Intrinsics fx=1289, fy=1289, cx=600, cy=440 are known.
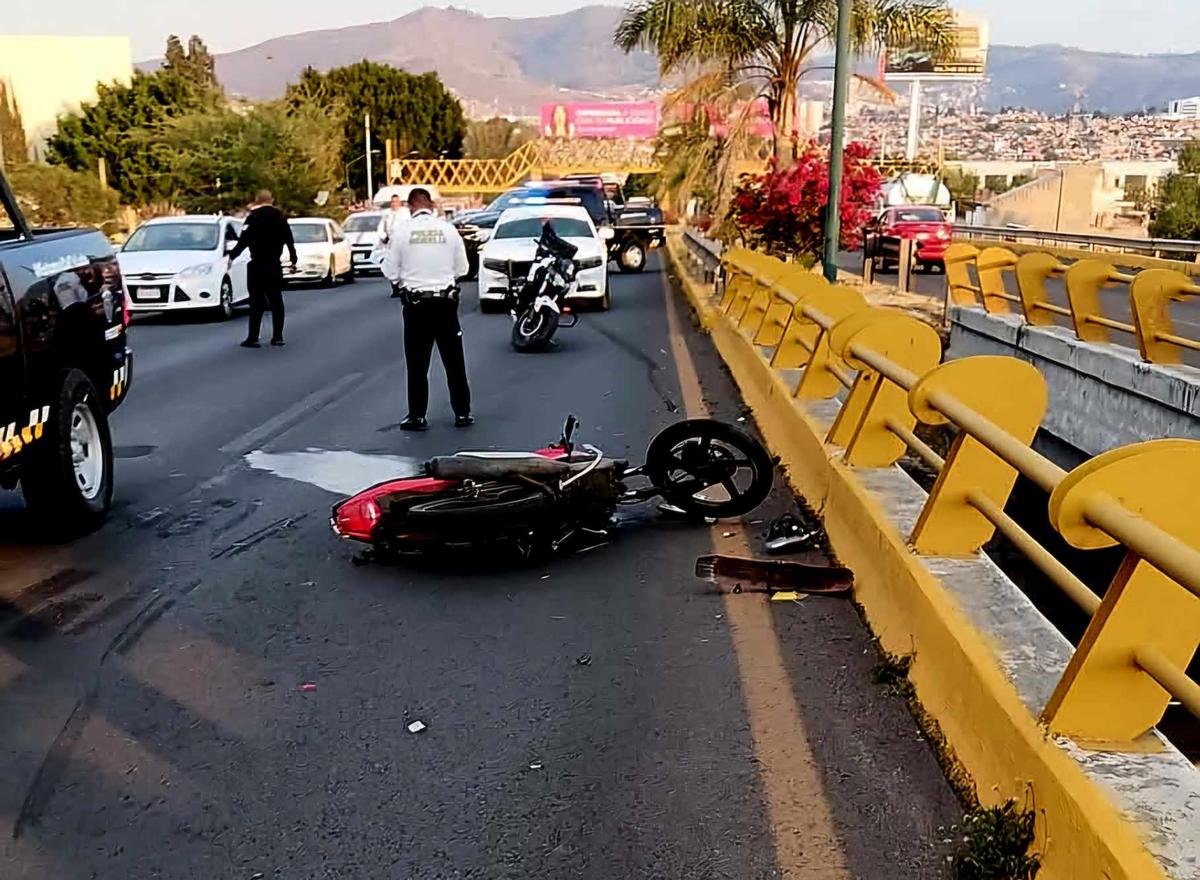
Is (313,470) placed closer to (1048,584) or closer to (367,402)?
(367,402)

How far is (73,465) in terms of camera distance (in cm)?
694

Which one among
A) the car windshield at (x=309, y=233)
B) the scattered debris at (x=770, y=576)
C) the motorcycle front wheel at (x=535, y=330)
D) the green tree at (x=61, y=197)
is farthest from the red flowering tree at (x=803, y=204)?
the green tree at (x=61, y=197)

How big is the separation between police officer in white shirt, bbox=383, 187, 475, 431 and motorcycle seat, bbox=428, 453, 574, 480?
152 inches

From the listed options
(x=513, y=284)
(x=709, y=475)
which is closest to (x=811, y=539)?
(x=709, y=475)

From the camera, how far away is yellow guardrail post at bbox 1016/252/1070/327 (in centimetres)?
1082

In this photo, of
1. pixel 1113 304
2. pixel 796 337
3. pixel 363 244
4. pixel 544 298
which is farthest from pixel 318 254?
pixel 796 337

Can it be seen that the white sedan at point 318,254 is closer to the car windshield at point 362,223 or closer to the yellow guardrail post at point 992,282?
the car windshield at point 362,223

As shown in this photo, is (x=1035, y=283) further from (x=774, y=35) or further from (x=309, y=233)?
(x=309, y=233)

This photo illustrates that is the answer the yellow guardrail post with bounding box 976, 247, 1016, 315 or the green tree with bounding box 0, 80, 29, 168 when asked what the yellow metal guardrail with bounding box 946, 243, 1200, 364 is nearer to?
the yellow guardrail post with bounding box 976, 247, 1016, 315

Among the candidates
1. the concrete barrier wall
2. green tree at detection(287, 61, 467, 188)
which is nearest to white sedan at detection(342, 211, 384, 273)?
the concrete barrier wall

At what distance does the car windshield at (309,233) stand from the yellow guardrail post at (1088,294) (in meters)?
21.1

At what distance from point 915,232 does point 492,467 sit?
88.9 feet

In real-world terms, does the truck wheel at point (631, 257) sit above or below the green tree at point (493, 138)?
below

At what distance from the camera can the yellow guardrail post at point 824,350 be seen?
27.3 ft
